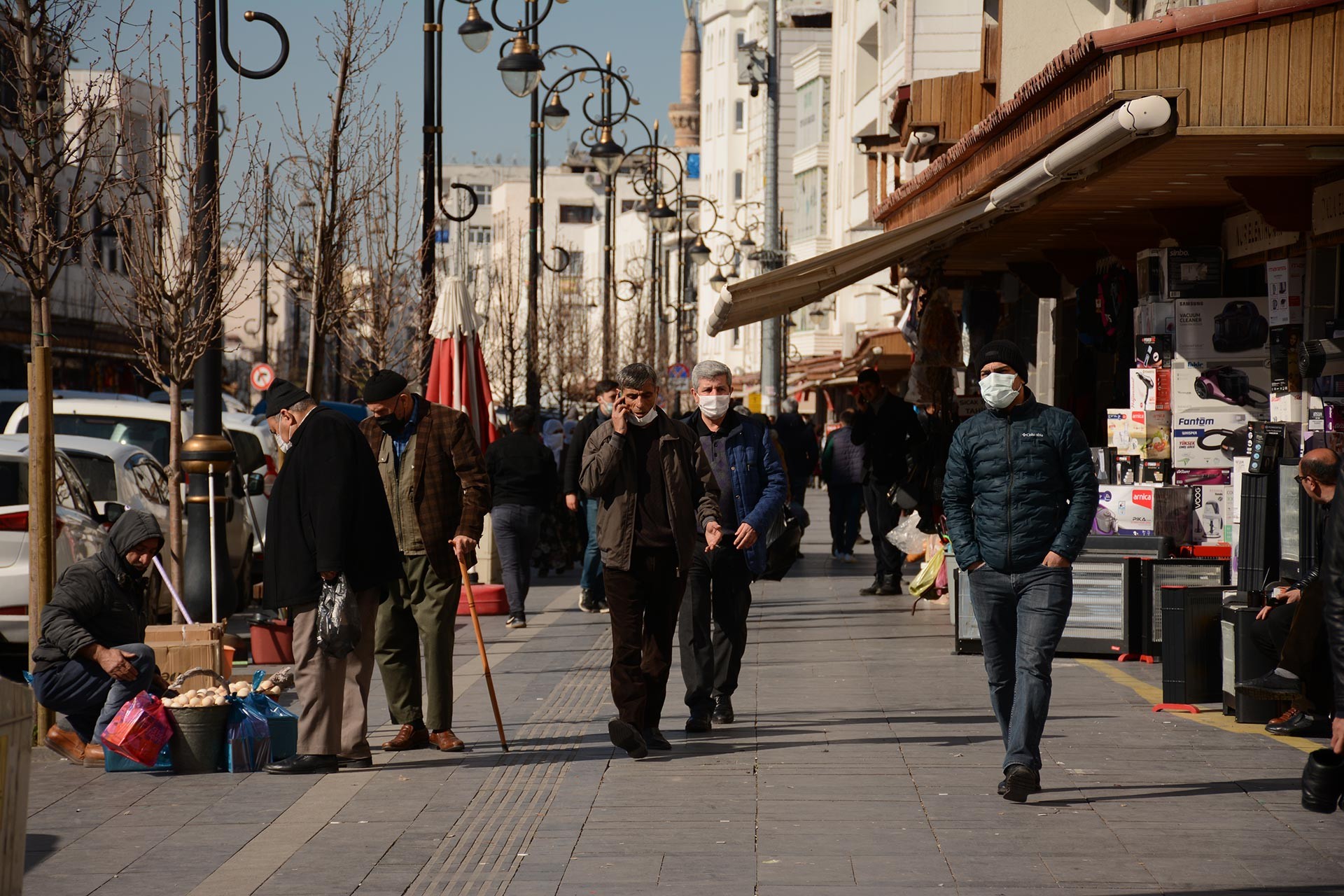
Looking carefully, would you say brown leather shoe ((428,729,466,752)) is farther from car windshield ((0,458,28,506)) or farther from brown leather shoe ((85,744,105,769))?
car windshield ((0,458,28,506))

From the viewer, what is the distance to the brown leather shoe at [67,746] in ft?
27.9

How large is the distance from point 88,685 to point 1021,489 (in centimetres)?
439

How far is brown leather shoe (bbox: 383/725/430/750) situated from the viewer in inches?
348

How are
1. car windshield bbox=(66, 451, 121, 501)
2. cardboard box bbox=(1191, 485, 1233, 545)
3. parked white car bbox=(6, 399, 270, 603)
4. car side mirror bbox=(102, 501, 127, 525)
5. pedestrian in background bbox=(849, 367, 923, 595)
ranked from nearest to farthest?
cardboard box bbox=(1191, 485, 1233, 545) < car side mirror bbox=(102, 501, 127, 525) < car windshield bbox=(66, 451, 121, 501) < parked white car bbox=(6, 399, 270, 603) < pedestrian in background bbox=(849, 367, 923, 595)

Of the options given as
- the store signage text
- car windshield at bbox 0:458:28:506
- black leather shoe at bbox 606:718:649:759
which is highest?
the store signage text

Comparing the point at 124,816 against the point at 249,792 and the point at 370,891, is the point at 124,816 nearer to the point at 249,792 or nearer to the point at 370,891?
the point at 249,792

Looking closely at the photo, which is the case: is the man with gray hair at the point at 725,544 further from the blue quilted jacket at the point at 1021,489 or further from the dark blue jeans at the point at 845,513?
the dark blue jeans at the point at 845,513

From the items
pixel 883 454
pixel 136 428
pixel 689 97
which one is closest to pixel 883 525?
pixel 883 454

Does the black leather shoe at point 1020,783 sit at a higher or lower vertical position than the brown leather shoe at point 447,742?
higher

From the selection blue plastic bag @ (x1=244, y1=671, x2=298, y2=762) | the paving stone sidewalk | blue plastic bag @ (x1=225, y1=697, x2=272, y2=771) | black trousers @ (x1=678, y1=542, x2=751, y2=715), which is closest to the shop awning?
black trousers @ (x1=678, y1=542, x2=751, y2=715)

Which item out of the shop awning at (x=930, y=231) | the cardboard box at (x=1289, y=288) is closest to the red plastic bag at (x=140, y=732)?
the shop awning at (x=930, y=231)

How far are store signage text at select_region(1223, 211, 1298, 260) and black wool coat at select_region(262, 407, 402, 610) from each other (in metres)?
6.19

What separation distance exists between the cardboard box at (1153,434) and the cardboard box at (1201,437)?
0.20 m

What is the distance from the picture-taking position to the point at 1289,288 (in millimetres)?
11203
